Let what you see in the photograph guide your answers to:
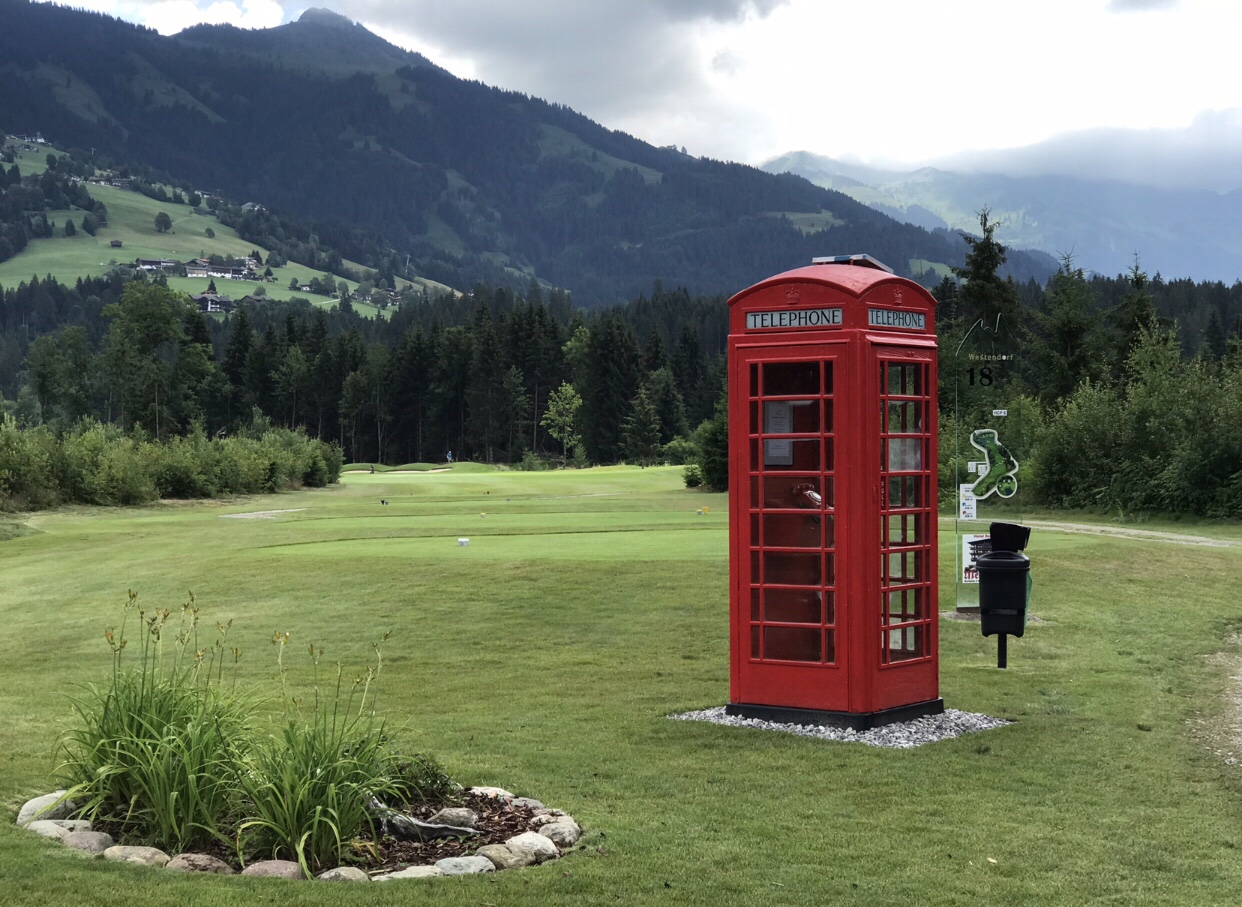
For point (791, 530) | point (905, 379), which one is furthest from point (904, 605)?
point (905, 379)

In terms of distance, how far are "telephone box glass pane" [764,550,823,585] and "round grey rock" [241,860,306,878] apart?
201 inches

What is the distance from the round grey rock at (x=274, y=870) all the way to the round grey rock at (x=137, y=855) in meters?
0.47

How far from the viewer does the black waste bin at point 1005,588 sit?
39.6ft

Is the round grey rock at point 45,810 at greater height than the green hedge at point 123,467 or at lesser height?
lesser

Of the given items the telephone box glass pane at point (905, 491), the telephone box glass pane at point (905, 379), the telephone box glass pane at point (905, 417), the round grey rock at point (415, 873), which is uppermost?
the telephone box glass pane at point (905, 379)

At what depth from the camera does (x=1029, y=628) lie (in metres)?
16.2

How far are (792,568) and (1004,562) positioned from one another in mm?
2874

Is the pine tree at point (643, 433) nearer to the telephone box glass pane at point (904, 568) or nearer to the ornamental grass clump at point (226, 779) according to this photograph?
the telephone box glass pane at point (904, 568)

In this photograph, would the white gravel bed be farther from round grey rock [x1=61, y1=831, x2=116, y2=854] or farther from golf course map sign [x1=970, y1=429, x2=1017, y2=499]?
golf course map sign [x1=970, y1=429, x2=1017, y2=499]

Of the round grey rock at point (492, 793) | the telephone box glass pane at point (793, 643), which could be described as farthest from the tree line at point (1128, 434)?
the round grey rock at point (492, 793)

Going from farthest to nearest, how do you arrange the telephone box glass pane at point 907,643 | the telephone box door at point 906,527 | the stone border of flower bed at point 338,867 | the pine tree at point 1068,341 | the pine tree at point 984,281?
the pine tree at point 1068,341 < the pine tree at point 984,281 < the telephone box glass pane at point 907,643 < the telephone box door at point 906,527 < the stone border of flower bed at point 338,867

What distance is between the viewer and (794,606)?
1036 centimetres

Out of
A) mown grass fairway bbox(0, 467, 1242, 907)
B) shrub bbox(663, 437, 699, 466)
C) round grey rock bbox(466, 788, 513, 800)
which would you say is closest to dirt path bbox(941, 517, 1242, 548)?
mown grass fairway bbox(0, 467, 1242, 907)

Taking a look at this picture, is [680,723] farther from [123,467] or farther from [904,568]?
[123,467]
